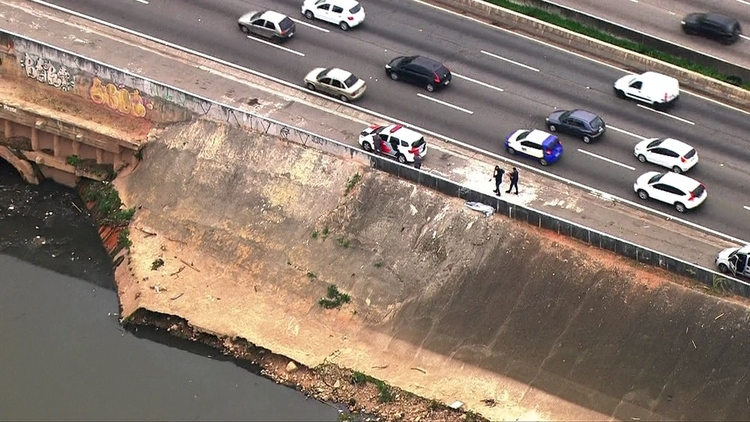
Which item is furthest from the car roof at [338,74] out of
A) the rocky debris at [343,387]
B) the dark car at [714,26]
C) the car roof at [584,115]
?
the dark car at [714,26]

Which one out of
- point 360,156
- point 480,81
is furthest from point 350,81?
point 480,81

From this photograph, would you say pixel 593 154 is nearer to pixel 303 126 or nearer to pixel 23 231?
pixel 303 126

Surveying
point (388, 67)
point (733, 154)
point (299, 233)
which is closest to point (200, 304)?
point (299, 233)

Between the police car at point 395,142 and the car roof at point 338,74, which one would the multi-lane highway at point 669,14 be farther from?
the police car at point 395,142

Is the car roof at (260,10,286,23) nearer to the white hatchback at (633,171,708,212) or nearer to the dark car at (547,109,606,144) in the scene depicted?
the dark car at (547,109,606,144)

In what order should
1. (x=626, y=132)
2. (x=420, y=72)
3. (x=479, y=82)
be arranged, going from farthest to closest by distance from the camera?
1. (x=479, y=82)
2. (x=420, y=72)
3. (x=626, y=132)

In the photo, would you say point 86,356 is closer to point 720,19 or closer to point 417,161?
point 417,161
